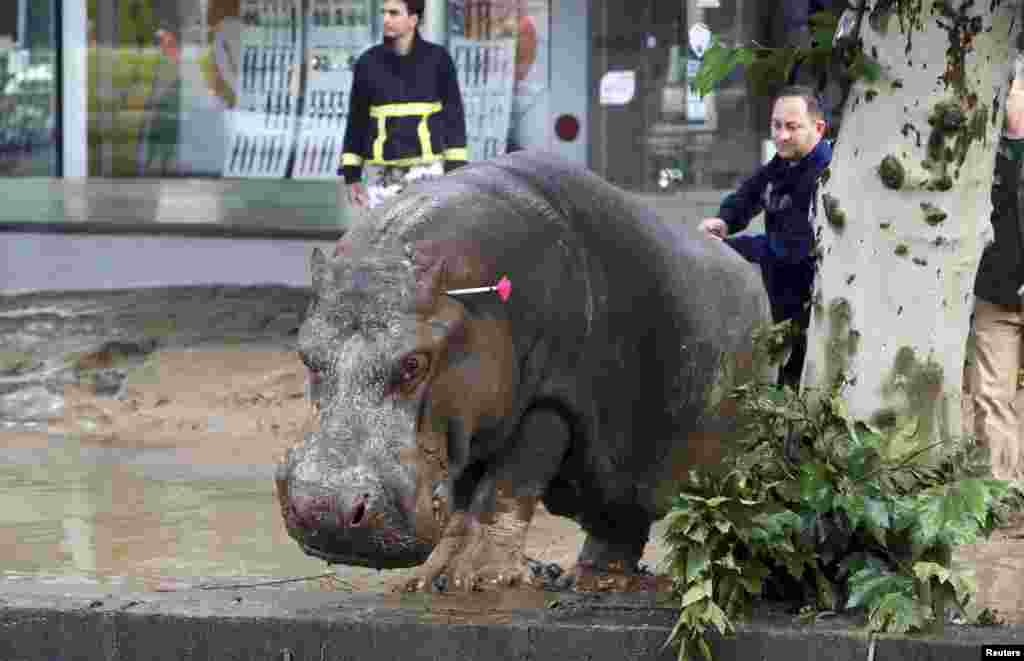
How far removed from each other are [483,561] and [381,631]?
43 centimetres

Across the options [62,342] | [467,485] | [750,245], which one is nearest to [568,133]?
[62,342]

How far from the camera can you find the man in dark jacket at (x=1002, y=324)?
8719mm

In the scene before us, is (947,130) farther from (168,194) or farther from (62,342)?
(168,194)

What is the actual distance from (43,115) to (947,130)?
37.8 feet

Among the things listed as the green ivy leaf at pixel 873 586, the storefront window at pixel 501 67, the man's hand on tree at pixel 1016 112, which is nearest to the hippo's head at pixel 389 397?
the green ivy leaf at pixel 873 586

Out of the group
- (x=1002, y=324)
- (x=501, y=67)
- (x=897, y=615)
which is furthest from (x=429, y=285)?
(x=501, y=67)

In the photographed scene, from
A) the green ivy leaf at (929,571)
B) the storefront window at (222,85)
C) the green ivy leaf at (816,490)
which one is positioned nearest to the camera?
the green ivy leaf at (929,571)

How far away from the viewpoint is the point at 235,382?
11477 millimetres

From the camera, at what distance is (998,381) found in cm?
899

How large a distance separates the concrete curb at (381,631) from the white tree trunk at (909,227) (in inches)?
25.9

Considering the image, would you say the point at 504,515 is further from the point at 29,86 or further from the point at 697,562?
the point at 29,86

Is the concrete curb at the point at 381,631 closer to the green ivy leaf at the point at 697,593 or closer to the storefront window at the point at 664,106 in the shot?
the green ivy leaf at the point at 697,593

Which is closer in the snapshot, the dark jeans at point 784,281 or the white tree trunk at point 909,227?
the white tree trunk at point 909,227

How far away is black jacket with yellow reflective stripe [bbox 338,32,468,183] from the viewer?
10578 mm
